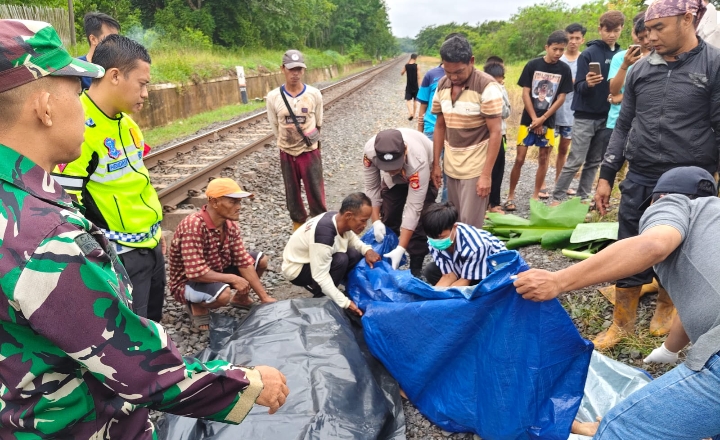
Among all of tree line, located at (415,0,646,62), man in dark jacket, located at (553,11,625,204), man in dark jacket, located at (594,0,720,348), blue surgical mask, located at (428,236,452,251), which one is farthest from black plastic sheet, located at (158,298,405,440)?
tree line, located at (415,0,646,62)

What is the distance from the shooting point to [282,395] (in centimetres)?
125

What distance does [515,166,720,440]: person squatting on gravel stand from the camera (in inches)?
55.4

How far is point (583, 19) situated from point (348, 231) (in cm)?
3503

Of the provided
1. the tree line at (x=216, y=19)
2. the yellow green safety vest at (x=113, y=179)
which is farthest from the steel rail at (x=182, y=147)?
the tree line at (x=216, y=19)

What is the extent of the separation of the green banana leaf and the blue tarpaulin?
2.00 metres

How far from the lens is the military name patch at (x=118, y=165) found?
2172mm

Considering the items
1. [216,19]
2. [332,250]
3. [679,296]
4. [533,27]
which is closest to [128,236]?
[332,250]

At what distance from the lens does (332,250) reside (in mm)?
3176

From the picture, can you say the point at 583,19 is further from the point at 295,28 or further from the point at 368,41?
the point at 368,41

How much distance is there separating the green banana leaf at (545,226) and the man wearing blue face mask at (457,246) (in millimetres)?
1343

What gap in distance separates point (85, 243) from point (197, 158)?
21.5 ft

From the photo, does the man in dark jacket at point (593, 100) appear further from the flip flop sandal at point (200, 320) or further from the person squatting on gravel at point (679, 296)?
the flip flop sandal at point (200, 320)

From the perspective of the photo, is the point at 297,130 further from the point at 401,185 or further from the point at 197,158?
the point at 197,158

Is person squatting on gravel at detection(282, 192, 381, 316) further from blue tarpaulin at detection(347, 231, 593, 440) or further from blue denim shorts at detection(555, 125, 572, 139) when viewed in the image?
blue denim shorts at detection(555, 125, 572, 139)
